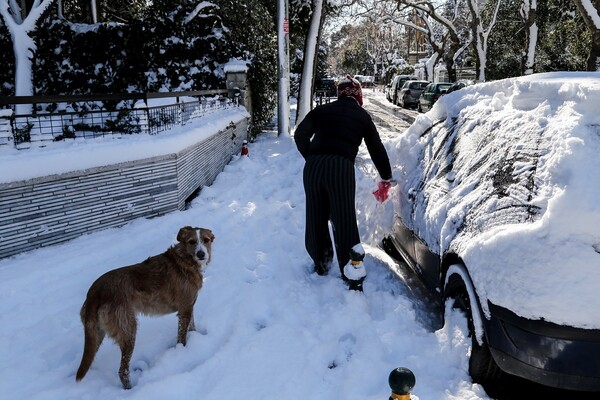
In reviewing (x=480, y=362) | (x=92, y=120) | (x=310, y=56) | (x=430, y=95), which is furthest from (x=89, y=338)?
(x=430, y=95)

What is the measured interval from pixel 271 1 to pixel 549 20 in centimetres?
1863

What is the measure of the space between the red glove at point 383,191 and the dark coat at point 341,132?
0.29 m

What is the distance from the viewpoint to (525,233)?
2617 millimetres

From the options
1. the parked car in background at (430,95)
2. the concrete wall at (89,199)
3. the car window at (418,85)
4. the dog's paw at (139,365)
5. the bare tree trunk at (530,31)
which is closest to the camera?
the dog's paw at (139,365)

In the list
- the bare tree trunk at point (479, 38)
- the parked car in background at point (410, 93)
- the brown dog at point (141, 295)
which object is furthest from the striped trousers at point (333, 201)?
the parked car in background at point (410, 93)

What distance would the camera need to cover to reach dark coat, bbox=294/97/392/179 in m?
4.53

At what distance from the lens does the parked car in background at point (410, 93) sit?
2727cm

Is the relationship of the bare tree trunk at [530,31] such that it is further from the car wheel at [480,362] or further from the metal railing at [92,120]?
the car wheel at [480,362]

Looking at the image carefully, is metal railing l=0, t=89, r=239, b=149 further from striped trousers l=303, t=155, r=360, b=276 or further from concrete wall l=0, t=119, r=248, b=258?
striped trousers l=303, t=155, r=360, b=276

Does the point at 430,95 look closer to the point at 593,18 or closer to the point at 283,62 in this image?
the point at 593,18

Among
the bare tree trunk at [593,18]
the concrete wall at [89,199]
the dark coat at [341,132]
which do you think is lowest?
the concrete wall at [89,199]

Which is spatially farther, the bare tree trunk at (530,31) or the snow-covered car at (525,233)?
the bare tree trunk at (530,31)

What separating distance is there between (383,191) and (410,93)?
23761mm

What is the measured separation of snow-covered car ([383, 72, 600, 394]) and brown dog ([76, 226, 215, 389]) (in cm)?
192
